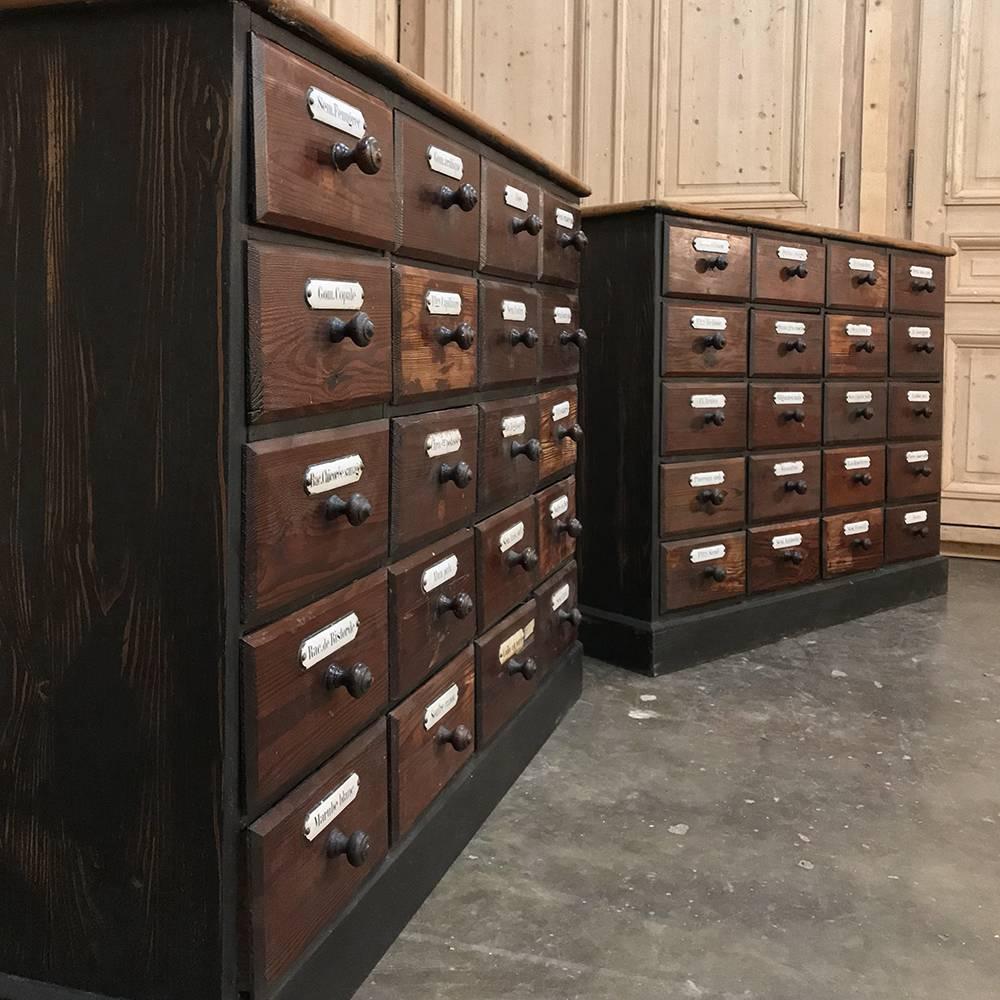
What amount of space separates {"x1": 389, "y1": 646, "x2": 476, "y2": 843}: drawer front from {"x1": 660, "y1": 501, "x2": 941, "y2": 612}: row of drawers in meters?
1.07

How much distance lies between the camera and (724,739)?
89.9 inches

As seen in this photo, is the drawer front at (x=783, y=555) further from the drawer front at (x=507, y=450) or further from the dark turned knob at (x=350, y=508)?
the dark turned knob at (x=350, y=508)

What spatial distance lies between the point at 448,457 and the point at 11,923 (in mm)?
841

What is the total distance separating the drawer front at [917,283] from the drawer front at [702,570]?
1.01 meters

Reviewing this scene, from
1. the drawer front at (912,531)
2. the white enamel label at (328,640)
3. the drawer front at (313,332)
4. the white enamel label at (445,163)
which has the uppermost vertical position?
the white enamel label at (445,163)

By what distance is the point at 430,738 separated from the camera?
5.29 feet

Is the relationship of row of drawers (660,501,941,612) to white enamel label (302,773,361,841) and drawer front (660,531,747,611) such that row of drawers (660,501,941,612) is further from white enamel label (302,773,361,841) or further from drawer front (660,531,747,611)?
white enamel label (302,773,361,841)

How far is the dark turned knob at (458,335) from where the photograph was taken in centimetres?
159

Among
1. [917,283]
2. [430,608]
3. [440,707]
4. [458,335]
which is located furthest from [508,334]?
[917,283]

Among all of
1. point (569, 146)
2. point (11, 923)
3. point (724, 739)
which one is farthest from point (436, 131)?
point (569, 146)

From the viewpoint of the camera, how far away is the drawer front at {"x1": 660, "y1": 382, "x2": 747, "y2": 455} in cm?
270

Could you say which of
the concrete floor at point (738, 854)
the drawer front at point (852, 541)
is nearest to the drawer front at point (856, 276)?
the drawer front at point (852, 541)

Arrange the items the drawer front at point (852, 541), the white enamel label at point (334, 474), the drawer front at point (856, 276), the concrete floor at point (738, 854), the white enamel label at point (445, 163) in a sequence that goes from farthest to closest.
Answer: the drawer front at point (852, 541) < the drawer front at point (856, 276) < the white enamel label at point (445, 163) < the concrete floor at point (738, 854) < the white enamel label at point (334, 474)

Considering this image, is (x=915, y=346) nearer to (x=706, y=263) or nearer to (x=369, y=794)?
(x=706, y=263)
